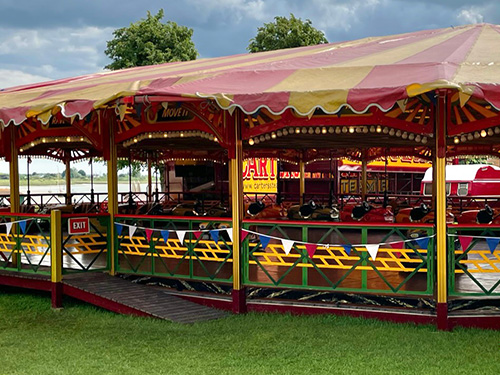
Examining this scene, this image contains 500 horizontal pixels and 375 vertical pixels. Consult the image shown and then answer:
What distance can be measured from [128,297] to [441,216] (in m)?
4.53


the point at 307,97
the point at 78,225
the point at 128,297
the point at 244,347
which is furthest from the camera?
the point at 78,225

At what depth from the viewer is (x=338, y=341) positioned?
7004 millimetres

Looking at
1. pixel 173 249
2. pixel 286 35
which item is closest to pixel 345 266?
pixel 173 249

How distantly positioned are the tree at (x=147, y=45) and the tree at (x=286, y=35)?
4910 millimetres

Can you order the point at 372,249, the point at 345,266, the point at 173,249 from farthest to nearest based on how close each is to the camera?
the point at 173,249
the point at 345,266
the point at 372,249

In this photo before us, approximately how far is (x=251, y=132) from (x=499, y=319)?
404 centimetres

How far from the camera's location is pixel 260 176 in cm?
2834

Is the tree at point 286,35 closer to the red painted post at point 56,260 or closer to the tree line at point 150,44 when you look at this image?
the tree line at point 150,44

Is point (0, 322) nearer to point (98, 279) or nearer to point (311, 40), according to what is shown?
point (98, 279)

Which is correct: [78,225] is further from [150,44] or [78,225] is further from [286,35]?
[286,35]

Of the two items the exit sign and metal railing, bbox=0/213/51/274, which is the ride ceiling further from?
metal railing, bbox=0/213/51/274

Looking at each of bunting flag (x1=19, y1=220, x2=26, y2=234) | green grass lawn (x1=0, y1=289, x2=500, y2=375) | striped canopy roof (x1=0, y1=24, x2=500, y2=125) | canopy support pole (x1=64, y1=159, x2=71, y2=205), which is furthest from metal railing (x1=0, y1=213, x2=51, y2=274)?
canopy support pole (x1=64, y1=159, x2=71, y2=205)

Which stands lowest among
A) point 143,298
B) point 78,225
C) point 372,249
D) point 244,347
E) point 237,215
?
point 244,347

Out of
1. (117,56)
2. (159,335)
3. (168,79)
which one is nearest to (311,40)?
(117,56)
